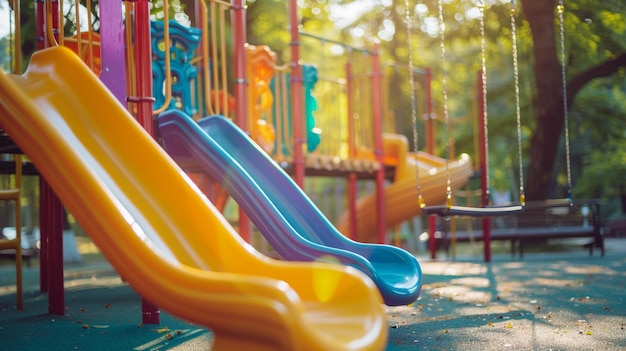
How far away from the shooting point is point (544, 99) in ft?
52.4

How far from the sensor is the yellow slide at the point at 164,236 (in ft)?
11.0

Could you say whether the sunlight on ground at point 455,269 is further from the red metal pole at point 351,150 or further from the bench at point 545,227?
the bench at point 545,227

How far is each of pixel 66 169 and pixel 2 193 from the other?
2.93 m

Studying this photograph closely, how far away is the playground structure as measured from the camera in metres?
4.52

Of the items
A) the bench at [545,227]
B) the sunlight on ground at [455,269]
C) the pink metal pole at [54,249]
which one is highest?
the pink metal pole at [54,249]

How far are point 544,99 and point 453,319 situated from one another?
423 inches

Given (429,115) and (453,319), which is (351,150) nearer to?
(429,115)

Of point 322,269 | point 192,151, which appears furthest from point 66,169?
point 192,151

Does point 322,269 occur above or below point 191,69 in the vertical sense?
below

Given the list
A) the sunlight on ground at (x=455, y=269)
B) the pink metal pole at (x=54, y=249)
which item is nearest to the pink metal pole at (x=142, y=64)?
the pink metal pole at (x=54, y=249)

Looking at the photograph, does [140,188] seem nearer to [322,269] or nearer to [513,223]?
[322,269]

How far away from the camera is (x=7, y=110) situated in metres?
4.77

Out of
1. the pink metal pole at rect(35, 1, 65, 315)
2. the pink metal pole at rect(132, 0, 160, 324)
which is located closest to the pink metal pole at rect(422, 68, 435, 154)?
the pink metal pole at rect(35, 1, 65, 315)

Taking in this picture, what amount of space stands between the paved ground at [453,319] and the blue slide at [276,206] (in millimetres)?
449
